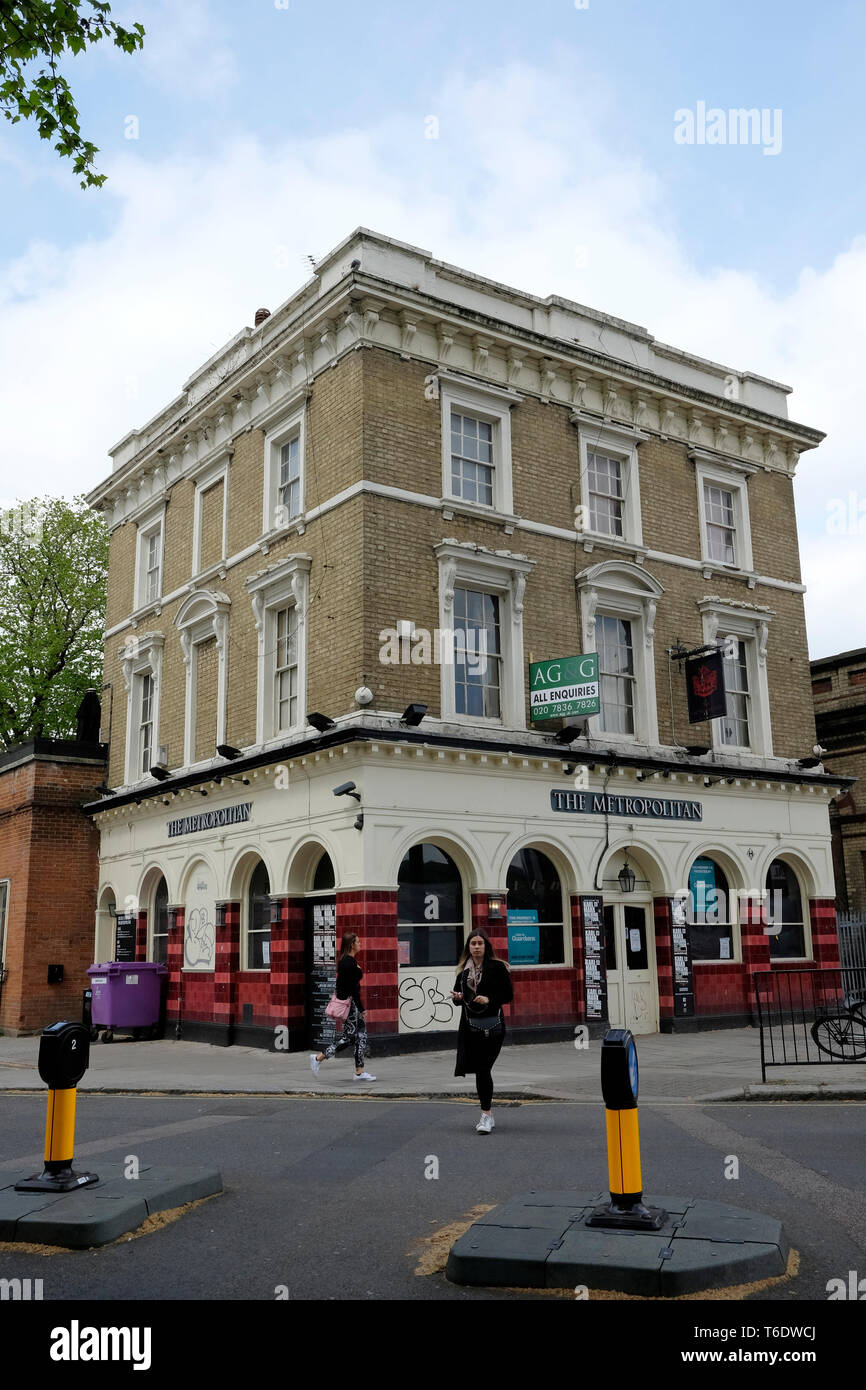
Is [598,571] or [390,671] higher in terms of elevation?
[598,571]

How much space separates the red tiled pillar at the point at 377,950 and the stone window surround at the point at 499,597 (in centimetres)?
314

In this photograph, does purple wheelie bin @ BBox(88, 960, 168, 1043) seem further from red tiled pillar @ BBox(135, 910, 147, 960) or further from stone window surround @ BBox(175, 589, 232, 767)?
stone window surround @ BBox(175, 589, 232, 767)

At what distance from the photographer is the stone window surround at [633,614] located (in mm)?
20500

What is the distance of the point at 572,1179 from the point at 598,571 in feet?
45.9

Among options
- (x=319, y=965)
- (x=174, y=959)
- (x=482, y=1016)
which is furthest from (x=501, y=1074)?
(x=174, y=959)

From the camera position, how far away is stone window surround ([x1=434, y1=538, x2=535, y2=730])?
60.9 ft

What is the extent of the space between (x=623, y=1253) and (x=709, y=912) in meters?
16.4

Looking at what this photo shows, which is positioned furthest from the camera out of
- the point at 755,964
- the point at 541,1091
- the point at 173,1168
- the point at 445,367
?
the point at 755,964

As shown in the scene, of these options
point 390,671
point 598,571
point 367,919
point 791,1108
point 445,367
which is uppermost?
point 445,367

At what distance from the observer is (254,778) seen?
64.5 feet

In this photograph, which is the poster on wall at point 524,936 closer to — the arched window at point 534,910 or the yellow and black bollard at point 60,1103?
the arched window at point 534,910

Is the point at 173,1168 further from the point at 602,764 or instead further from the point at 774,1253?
the point at 602,764

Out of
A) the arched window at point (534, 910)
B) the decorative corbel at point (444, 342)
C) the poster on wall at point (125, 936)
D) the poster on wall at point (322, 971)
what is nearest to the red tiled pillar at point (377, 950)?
the poster on wall at point (322, 971)
